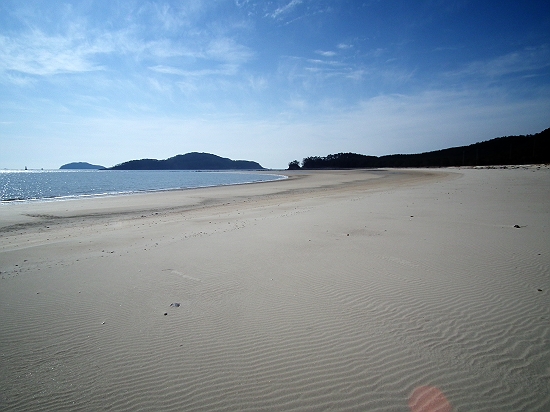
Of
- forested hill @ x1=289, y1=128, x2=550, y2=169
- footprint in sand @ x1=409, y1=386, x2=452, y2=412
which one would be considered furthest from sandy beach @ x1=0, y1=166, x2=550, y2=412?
Answer: forested hill @ x1=289, y1=128, x2=550, y2=169

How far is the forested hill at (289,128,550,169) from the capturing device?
6838 cm

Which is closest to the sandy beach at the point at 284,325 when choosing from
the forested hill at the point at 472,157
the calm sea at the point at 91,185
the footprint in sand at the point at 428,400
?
the footprint in sand at the point at 428,400

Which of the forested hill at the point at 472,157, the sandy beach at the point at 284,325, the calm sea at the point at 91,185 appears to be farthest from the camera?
the forested hill at the point at 472,157

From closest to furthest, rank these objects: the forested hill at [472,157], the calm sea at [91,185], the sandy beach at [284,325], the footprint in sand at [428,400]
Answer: the footprint in sand at [428,400] < the sandy beach at [284,325] < the calm sea at [91,185] < the forested hill at [472,157]

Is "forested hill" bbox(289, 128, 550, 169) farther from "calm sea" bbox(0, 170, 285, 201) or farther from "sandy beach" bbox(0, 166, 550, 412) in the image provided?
"sandy beach" bbox(0, 166, 550, 412)

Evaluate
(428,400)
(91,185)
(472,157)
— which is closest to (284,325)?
(428,400)

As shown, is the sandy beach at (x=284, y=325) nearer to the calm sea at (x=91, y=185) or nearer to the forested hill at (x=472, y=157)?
the calm sea at (x=91, y=185)

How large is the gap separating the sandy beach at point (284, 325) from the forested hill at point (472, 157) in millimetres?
76785

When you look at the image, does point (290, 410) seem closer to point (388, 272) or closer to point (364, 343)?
point (364, 343)

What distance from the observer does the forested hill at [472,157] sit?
6838 centimetres

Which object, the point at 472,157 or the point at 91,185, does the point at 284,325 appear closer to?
the point at 91,185

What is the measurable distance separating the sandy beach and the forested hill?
76.8 m

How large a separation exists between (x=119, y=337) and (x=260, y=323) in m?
1.99

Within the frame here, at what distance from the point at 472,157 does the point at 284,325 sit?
113 meters
